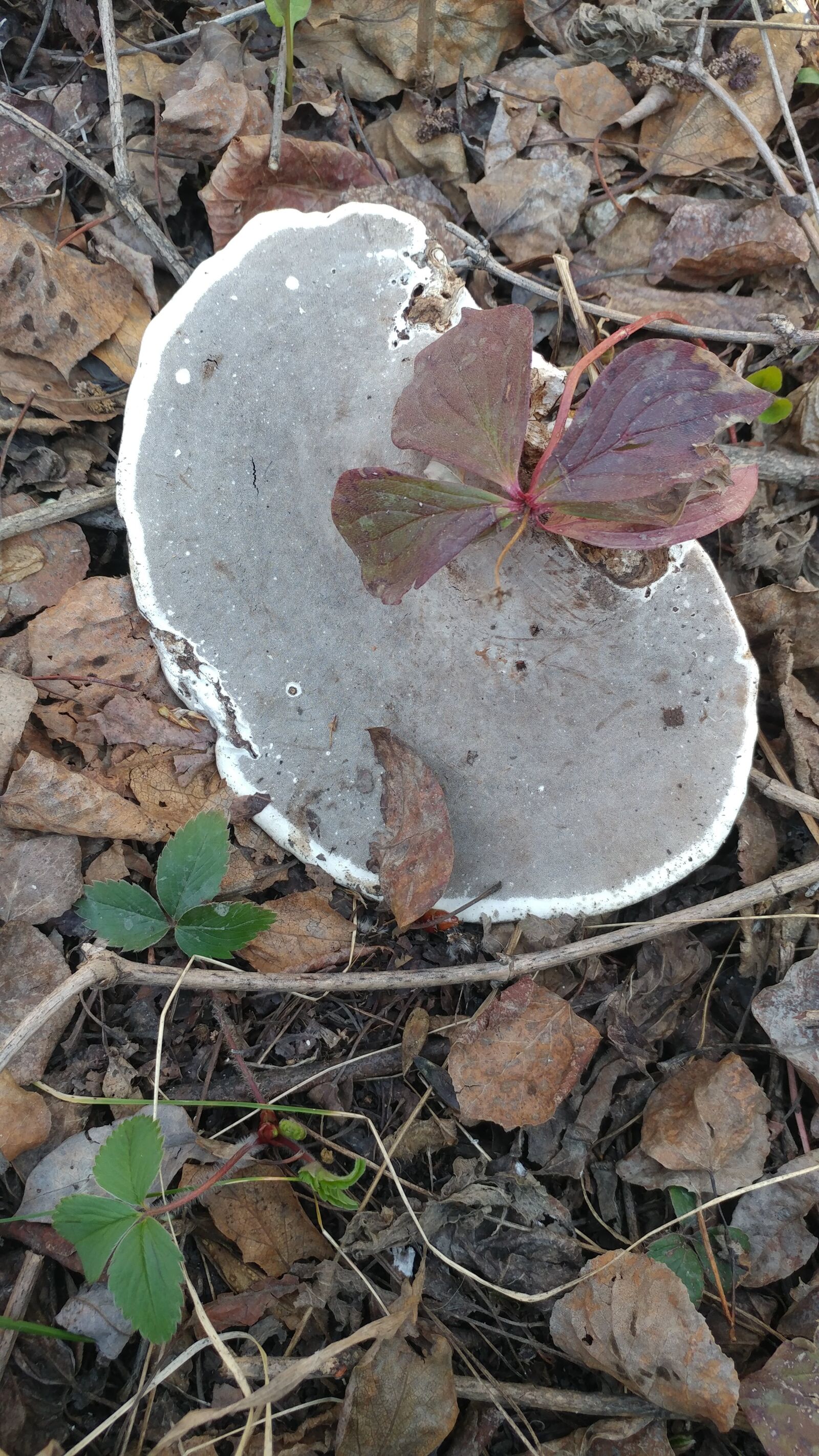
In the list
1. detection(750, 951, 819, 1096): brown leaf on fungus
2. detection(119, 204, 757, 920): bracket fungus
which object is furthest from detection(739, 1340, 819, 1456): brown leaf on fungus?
detection(119, 204, 757, 920): bracket fungus

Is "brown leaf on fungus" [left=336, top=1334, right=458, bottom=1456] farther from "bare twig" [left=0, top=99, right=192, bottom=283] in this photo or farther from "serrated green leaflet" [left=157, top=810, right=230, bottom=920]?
"bare twig" [left=0, top=99, right=192, bottom=283]

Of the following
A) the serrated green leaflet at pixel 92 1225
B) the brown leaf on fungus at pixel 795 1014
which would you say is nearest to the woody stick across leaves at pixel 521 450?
the brown leaf on fungus at pixel 795 1014

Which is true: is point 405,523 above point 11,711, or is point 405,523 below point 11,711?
above

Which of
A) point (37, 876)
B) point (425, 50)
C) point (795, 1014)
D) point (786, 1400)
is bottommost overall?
point (786, 1400)

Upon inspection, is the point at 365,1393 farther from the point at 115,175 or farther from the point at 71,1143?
the point at 115,175

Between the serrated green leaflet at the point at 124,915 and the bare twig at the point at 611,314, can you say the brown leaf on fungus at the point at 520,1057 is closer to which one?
the serrated green leaflet at the point at 124,915

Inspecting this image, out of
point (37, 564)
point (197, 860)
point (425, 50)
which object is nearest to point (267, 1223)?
point (197, 860)

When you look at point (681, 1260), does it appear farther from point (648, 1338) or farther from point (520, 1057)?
point (520, 1057)
